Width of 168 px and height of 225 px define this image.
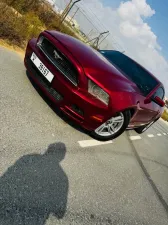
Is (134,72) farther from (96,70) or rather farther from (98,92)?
(98,92)

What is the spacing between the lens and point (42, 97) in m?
5.30

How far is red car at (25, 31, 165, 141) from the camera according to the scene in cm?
423

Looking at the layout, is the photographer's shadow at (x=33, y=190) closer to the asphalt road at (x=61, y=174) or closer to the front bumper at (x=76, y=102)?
the asphalt road at (x=61, y=174)

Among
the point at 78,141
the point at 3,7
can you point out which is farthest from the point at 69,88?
the point at 3,7

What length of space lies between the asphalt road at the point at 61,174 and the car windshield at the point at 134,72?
127 centimetres

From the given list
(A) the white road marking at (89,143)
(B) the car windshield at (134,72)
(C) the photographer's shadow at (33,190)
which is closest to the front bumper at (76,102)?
(A) the white road marking at (89,143)

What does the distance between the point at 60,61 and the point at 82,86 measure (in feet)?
2.01

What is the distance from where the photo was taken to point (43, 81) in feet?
15.3

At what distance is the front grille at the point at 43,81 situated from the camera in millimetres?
4432

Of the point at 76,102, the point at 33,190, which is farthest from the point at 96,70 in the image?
the point at 33,190

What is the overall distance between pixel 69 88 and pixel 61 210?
1.93m

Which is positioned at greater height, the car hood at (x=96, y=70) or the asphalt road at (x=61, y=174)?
the car hood at (x=96, y=70)

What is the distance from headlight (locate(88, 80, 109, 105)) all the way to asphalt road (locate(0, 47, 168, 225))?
783 mm

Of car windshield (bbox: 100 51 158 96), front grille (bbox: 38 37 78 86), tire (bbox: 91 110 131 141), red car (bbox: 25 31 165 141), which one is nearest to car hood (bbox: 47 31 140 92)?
red car (bbox: 25 31 165 141)
